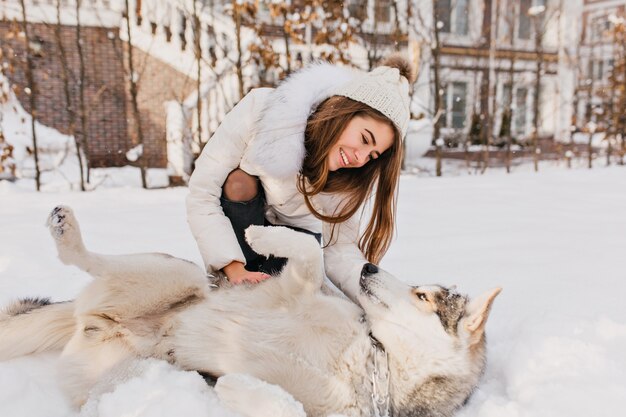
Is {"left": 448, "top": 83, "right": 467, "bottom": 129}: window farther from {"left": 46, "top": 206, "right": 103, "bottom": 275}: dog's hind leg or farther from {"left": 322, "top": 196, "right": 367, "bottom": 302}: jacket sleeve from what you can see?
{"left": 46, "top": 206, "right": 103, "bottom": 275}: dog's hind leg

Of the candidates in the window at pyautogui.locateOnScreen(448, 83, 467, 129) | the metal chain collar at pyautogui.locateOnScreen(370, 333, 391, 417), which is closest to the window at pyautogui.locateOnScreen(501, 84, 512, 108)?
the window at pyautogui.locateOnScreen(448, 83, 467, 129)

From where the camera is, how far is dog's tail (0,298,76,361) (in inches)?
70.2

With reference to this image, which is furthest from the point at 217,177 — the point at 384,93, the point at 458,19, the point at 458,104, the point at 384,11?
the point at 458,19

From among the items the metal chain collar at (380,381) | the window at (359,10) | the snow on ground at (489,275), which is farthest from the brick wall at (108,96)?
the metal chain collar at (380,381)

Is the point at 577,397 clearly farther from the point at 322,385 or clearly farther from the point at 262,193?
the point at 262,193

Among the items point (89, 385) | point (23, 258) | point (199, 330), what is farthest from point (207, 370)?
point (23, 258)

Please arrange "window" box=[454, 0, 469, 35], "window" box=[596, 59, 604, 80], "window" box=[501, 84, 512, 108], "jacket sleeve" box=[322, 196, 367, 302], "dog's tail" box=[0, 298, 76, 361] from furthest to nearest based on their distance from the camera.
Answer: "window" box=[454, 0, 469, 35] < "window" box=[596, 59, 604, 80] < "window" box=[501, 84, 512, 108] < "jacket sleeve" box=[322, 196, 367, 302] < "dog's tail" box=[0, 298, 76, 361]

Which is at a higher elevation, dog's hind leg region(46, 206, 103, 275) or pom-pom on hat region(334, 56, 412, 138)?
pom-pom on hat region(334, 56, 412, 138)

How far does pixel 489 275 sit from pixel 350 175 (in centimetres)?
94

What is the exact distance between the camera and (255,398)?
4.57 ft

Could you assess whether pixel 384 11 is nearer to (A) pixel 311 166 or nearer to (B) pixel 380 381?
(A) pixel 311 166

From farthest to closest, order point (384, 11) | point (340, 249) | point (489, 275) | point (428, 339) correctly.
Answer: point (384, 11) → point (489, 275) → point (340, 249) → point (428, 339)

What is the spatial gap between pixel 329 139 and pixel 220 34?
6.40m

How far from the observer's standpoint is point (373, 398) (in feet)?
5.15
